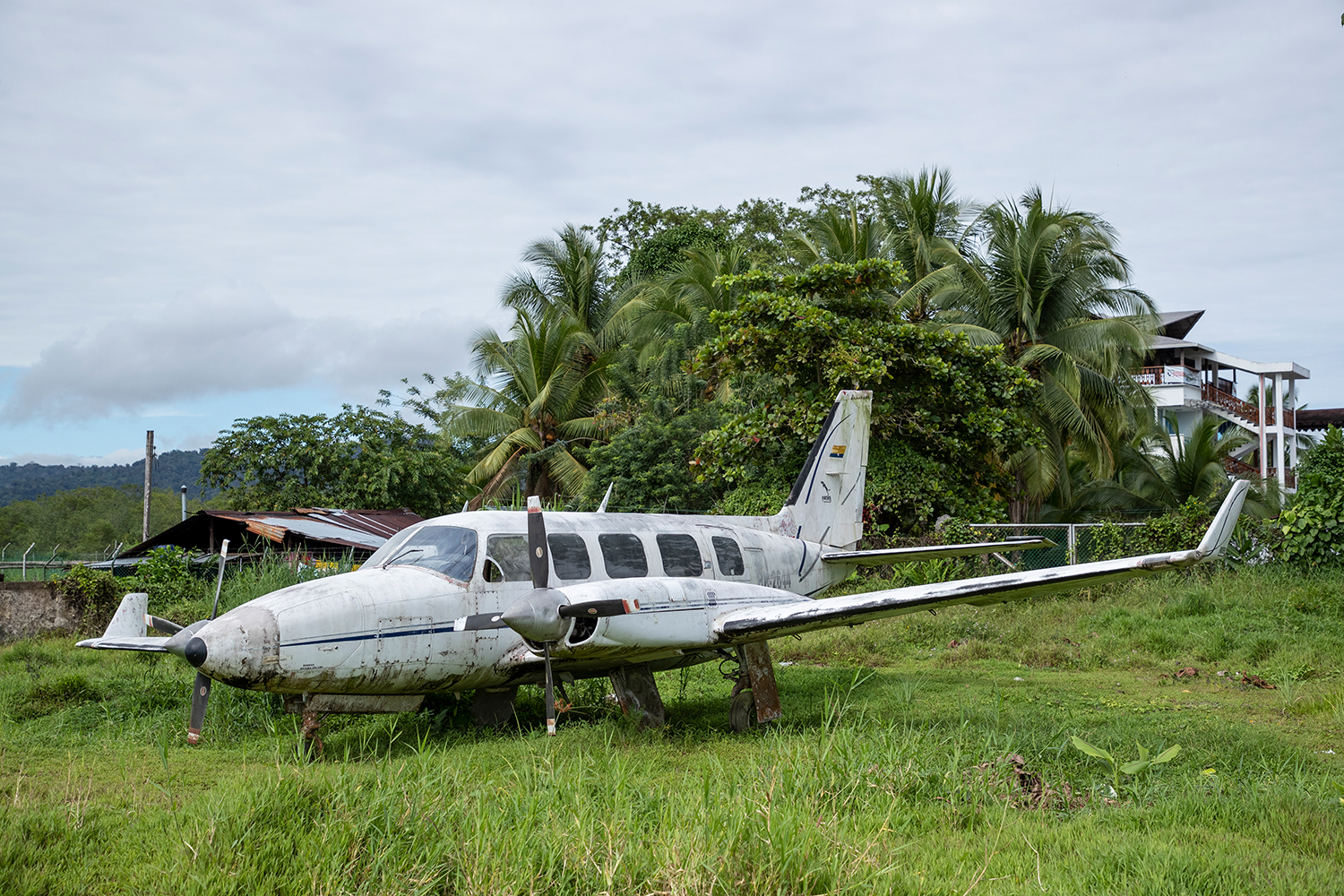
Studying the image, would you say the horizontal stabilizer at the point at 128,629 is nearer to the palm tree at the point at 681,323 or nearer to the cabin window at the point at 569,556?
the cabin window at the point at 569,556

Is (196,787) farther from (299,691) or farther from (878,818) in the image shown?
(878,818)

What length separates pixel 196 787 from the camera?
6.78 meters

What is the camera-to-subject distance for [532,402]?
32094 mm

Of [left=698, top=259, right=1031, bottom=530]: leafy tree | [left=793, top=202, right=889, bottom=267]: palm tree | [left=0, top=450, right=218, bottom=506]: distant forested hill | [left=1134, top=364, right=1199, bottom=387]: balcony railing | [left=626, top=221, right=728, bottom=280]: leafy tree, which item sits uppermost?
[left=626, top=221, right=728, bottom=280]: leafy tree

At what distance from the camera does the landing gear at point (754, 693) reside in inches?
374

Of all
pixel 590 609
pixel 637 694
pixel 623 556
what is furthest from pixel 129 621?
pixel 637 694

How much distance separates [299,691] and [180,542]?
17608 mm

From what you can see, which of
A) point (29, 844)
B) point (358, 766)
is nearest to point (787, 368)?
point (358, 766)

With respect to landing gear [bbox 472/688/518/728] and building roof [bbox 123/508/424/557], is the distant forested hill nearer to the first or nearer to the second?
building roof [bbox 123/508/424/557]

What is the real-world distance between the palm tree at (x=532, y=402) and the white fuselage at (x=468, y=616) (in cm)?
2129

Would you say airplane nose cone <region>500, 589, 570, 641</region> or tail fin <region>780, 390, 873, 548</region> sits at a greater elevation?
tail fin <region>780, 390, 873, 548</region>

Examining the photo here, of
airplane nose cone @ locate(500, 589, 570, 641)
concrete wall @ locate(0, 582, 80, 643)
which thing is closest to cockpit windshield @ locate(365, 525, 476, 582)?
airplane nose cone @ locate(500, 589, 570, 641)

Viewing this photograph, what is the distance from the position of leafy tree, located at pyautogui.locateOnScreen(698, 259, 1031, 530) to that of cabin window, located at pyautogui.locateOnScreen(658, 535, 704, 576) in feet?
A: 29.8

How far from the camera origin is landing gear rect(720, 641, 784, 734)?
9.51m
